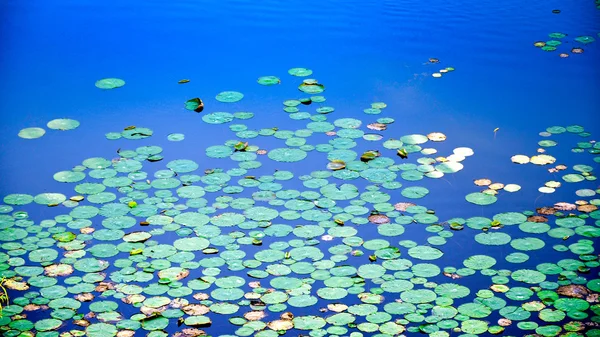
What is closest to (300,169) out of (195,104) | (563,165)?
(195,104)

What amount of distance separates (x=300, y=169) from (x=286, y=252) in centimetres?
77

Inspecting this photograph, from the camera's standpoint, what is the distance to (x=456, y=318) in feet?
10.2

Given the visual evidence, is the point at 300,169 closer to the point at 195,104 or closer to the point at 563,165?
the point at 195,104

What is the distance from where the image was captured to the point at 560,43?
5.73m

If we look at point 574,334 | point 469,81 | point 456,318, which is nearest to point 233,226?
point 456,318

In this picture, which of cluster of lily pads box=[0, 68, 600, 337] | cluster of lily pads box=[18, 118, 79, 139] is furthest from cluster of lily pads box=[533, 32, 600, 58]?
cluster of lily pads box=[18, 118, 79, 139]

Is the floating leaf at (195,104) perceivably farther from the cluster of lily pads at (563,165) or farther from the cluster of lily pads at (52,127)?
the cluster of lily pads at (563,165)

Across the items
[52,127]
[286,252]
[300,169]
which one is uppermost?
[52,127]

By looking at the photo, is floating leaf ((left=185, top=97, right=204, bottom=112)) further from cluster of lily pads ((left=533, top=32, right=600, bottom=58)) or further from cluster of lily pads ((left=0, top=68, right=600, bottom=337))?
cluster of lily pads ((left=533, top=32, right=600, bottom=58))

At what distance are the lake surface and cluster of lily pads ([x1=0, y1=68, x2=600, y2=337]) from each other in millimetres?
10

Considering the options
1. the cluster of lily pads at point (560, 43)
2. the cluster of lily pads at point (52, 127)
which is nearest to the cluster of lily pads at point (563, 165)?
the cluster of lily pads at point (560, 43)

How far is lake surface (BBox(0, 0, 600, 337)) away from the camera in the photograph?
3.20 m

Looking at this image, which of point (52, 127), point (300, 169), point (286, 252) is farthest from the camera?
point (52, 127)

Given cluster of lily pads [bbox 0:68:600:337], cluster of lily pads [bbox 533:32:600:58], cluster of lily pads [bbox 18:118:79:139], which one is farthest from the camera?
cluster of lily pads [bbox 533:32:600:58]
